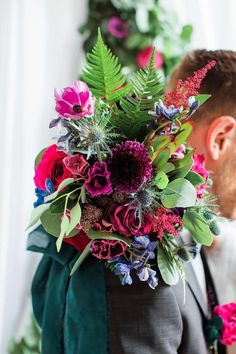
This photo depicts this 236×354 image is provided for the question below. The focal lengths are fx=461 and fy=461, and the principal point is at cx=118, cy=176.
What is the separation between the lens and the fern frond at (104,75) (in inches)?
25.6

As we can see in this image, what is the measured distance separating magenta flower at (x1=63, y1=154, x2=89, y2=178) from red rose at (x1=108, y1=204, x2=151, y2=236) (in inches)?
2.9

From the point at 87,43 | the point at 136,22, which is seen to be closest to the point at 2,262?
the point at 87,43

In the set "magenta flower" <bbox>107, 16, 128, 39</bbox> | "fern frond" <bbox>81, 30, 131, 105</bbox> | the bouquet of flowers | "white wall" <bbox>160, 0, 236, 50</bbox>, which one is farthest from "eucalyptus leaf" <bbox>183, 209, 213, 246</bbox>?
"magenta flower" <bbox>107, 16, 128, 39</bbox>

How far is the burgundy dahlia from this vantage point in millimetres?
624

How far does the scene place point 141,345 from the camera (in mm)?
691

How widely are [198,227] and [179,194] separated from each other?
0.08 m

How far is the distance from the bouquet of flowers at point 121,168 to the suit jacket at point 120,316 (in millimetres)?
34

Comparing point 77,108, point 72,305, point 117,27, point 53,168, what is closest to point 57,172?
point 53,168

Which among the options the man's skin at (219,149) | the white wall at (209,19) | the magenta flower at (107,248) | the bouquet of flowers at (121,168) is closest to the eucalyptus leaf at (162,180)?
the bouquet of flowers at (121,168)

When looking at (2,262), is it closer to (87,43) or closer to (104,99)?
(87,43)

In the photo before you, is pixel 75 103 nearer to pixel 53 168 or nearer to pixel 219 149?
pixel 53 168

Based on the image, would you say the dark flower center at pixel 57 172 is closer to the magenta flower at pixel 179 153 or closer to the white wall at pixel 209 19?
the magenta flower at pixel 179 153

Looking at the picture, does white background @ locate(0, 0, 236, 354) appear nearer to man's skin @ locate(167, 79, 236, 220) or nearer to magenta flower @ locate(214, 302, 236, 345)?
man's skin @ locate(167, 79, 236, 220)

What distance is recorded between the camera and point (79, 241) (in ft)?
2.42
